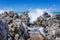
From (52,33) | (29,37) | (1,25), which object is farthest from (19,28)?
(1,25)

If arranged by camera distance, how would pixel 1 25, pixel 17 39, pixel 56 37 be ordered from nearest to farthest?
pixel 1 25
pixel 56 37
pixel 17 39

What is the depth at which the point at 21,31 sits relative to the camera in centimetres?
1182

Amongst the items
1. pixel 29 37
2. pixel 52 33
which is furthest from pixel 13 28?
pixel 52 33

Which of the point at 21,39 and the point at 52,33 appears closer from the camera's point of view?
the point at 52,33

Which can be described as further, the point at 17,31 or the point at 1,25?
the point at 17,31

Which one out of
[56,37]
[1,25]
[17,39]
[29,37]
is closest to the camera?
[1,25]

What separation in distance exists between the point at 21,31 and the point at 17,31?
0.93ft

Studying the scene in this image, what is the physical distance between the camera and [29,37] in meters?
12.7

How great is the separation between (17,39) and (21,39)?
0.77 feet

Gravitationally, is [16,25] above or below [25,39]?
above

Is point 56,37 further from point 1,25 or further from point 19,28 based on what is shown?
point 1,25

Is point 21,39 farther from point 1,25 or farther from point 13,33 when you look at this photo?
point 1,25

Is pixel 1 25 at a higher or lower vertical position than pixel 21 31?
higher

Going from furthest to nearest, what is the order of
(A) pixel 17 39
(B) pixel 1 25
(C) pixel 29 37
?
1. (C) pixel 29 37
2. (A) pixel 17 39
3. (B) pixel 1 25
